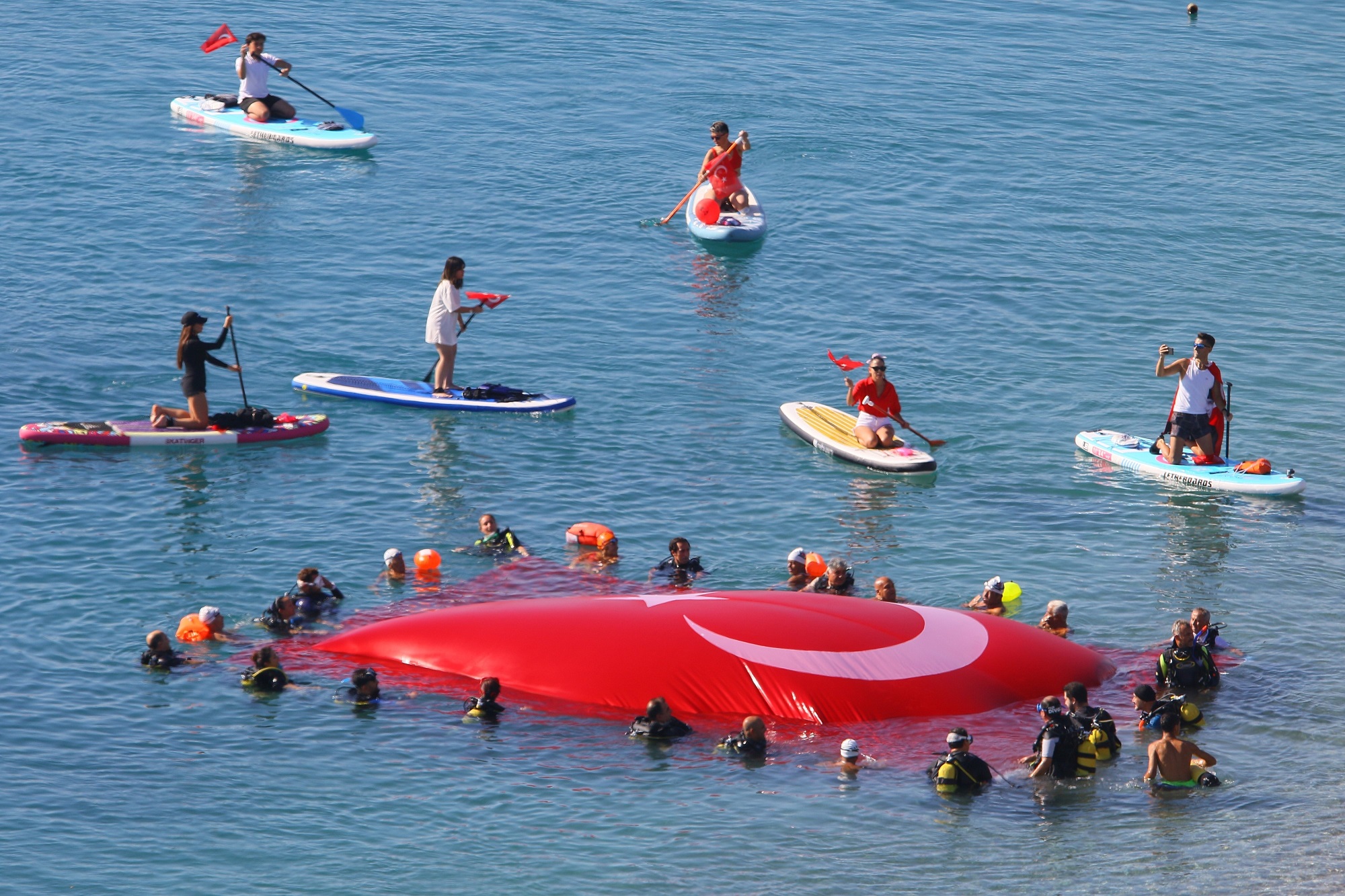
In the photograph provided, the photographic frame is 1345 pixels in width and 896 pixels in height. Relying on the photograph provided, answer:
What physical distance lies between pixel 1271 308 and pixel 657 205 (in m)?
16.4

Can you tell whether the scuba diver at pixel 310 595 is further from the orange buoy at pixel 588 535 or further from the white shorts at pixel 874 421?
the white shorts at pixel 874 421

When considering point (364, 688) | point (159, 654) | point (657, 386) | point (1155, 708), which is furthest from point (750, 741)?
point (657, 386)

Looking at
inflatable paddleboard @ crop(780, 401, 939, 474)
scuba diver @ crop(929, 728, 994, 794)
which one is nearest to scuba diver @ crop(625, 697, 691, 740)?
scuba diver @ crop(929, 728, 994, 794)

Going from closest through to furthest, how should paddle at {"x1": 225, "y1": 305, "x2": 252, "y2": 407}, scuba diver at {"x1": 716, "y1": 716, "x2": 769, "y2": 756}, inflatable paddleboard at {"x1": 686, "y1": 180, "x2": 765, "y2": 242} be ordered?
scuba diver at {"x1": 716, "y1": 716, "x2": 769, "y2": 756} → paddle at {"x1": 225, "y1": 305, "x2": 252, "y2": 407} → inflatable paddleboard at {"x1": 686, "y1": 180, "x2": 765, "y2": 242}

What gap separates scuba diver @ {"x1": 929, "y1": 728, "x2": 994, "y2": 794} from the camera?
61.6 ft

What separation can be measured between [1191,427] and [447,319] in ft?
47.6

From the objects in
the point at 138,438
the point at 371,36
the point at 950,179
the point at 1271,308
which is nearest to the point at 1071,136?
the point at 950,179

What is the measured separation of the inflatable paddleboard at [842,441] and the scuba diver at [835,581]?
18.2 feet

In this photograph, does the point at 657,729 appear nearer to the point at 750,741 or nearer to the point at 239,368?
the point at 750,741

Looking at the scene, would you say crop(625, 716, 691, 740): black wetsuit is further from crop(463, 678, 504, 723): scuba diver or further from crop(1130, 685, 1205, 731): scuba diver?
crop(1130, 685, 1205, 731): scuba diver

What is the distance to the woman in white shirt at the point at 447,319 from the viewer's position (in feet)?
99.2

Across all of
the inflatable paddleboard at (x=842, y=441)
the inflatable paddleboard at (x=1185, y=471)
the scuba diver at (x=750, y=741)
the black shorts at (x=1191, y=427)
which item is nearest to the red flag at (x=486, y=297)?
the inflatable paddleboard at (x=842, y=441)

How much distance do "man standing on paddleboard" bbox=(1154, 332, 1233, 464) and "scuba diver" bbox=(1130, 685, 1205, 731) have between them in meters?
8.14

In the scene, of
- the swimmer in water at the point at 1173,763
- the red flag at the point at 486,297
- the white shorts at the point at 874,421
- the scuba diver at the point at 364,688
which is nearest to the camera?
the swimmer in water at the point at 1173,763
